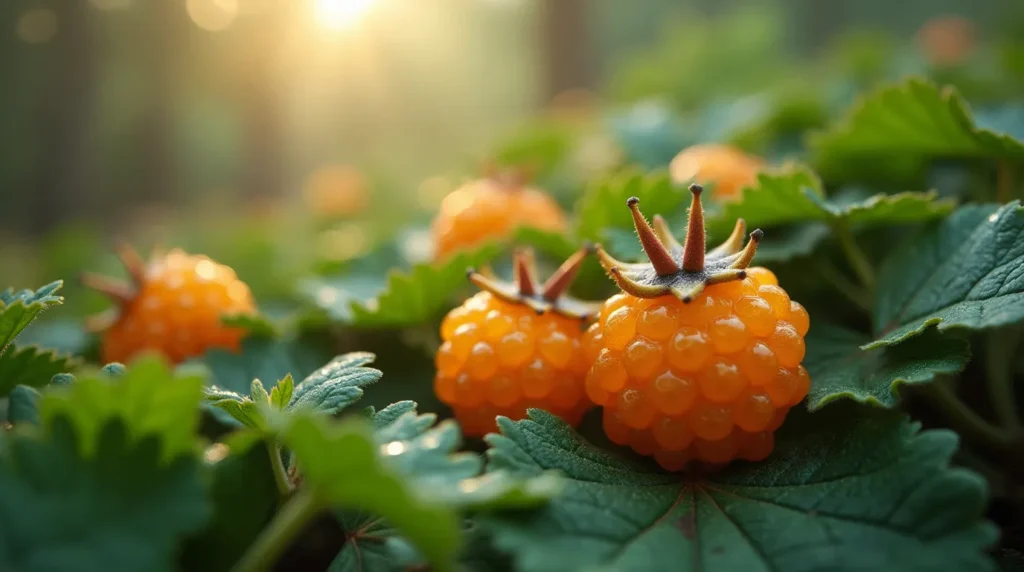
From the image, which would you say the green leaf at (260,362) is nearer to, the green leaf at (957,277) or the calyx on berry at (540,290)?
the calyx on berry at (540,290)

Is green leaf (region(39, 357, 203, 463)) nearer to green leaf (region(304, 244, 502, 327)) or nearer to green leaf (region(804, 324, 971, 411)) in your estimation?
green leaf (region(304, 244, 502, 327))

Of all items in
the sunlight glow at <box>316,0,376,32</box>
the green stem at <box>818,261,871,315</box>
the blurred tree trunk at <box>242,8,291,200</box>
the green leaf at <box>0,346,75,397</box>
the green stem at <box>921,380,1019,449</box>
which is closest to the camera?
the green leaf at <box>0,346,75,397</box>

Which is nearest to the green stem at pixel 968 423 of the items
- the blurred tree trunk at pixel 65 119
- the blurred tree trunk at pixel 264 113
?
the blurred tree trunk at pixel 65 119

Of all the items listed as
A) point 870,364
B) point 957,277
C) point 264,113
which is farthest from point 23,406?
point 264,113

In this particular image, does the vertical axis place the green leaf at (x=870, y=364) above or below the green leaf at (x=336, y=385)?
below

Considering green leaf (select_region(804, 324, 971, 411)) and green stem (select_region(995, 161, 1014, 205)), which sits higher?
green stem (select_region(995, 161, 1014, 205))

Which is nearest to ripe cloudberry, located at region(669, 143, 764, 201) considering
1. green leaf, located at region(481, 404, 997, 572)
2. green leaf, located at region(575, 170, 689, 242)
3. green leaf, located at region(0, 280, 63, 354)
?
green leaf, located at region(575, 170, 689, 242)

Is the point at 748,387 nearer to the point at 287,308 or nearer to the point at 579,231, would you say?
the point at 579,231
